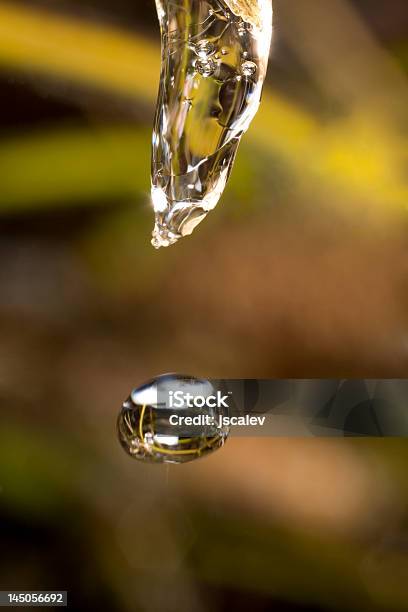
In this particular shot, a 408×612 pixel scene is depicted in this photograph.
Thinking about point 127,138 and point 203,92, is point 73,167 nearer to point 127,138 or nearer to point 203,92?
point 127,138

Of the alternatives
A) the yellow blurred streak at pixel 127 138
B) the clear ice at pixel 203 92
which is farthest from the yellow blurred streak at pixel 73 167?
the clear ice at pixel 203 92

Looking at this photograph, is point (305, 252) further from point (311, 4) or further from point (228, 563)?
point (228, 563)

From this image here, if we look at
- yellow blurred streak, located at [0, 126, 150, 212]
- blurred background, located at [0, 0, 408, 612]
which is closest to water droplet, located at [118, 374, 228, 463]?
blurred background, located at [0, 0, 408, 612]

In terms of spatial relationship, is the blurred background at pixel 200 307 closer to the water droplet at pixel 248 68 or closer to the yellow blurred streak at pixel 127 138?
the yellow blurred streak at pixel 127 138

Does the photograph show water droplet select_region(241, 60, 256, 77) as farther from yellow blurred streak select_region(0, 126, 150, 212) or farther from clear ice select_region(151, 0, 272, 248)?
yellow blurred streak select_region(0, 126, 150, 212)

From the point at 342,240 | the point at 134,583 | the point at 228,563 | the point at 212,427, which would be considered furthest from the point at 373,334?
the point at 134,583
